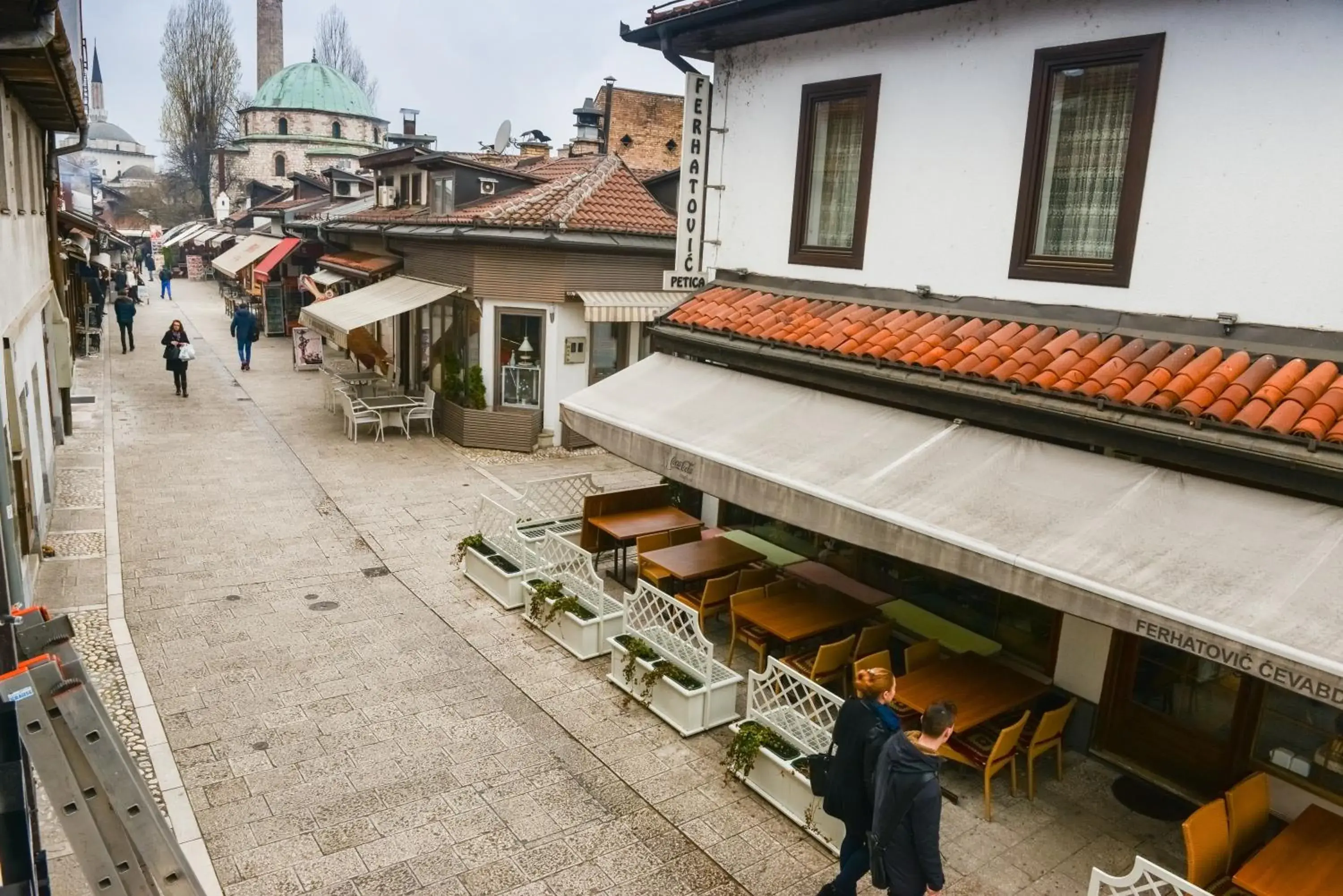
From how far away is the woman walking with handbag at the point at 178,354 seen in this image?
22.8 m

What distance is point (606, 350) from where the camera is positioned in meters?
20.5

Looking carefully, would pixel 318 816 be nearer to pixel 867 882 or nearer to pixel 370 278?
pixel 867 882

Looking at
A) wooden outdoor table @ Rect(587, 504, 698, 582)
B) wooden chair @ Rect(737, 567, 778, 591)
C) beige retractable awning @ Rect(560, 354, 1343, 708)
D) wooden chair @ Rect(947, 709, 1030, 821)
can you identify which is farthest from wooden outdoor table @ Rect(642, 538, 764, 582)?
wooden chair @ Rect(947, 709, 1030, 821)

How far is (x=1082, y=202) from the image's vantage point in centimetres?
821

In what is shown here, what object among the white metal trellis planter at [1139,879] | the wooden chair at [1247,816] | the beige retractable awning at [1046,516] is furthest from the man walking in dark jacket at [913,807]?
the wooden chair at [1247,816]

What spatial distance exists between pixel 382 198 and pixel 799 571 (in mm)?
21940

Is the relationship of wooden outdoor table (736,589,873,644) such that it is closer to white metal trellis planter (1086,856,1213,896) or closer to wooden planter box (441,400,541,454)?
white metal trellis planter (1086,856,1213,896)

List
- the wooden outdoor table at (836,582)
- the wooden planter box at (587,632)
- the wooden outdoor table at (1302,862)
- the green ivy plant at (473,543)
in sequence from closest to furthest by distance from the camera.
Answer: the wooden outdoor table at (1302,862) < the wooden outdoor table at (836,582) < the wooden planter box at (587,632) < the green ivy plant at (473,543)

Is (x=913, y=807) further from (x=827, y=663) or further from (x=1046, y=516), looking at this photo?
(x=827, y=663)

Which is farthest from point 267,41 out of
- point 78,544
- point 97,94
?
point 78,544

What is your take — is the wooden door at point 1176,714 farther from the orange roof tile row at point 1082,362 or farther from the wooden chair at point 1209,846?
the orange roof tile row at point 1082,362

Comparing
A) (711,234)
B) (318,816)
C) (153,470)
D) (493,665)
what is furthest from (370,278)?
(318,816)

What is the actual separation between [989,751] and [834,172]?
6.47 metres

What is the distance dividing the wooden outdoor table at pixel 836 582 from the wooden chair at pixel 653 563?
4.82 feet
